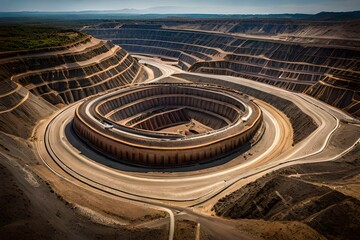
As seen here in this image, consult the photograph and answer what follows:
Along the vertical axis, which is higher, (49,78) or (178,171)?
(49,78)

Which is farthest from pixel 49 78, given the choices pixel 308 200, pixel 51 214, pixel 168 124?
pixel 308 200

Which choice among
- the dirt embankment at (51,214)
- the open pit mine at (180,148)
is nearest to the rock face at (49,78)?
the open pit mine at (180,148)

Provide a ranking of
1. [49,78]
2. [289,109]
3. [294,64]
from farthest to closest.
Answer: [294,64] → [49,78] → [289,109]

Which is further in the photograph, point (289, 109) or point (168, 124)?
point (168, 124)

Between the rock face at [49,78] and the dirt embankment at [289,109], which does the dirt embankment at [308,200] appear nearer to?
the dirt embankment at [289,109]

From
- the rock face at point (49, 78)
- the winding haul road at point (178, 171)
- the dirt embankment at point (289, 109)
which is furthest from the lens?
the rock face at point (49, 78)

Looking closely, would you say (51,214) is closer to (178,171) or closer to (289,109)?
(178,171)
